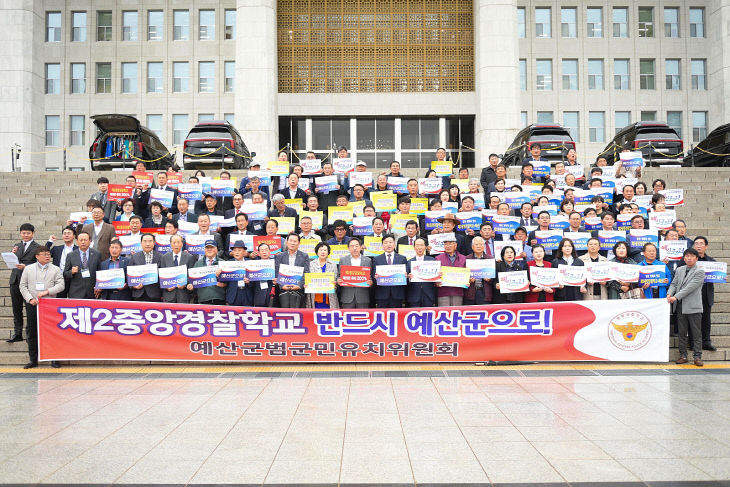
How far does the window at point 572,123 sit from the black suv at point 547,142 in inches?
656

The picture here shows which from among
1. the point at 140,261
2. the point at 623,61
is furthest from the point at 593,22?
the point at 140,261

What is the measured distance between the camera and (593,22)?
38219mm

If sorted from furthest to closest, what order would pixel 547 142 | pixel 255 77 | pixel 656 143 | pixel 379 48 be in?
pixel 379 48 < pixel 255 77 < pixel 656 143 < pixel 547 142

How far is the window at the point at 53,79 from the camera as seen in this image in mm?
38625

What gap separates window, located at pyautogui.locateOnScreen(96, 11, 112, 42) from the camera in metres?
38.7

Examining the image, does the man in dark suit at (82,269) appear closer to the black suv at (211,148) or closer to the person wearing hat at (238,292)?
the person wearing hat at (238,292)

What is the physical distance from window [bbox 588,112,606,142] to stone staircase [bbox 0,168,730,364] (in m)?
20.3

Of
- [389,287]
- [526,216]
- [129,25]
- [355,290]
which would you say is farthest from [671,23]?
[355,290]


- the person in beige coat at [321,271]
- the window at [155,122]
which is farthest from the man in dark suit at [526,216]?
the window at [155,122]

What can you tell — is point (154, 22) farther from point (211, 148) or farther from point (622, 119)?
point (622, 119)

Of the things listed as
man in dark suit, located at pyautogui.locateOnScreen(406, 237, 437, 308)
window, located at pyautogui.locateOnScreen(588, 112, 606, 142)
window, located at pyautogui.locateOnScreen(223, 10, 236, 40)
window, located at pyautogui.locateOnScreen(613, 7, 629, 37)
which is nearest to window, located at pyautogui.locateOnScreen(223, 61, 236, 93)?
window, located at pyautogui.locateOnScreen(223, 10, 236, 40)

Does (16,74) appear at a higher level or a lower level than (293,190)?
higher

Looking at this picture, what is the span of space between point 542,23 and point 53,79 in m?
31.2

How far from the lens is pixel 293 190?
13508mm
